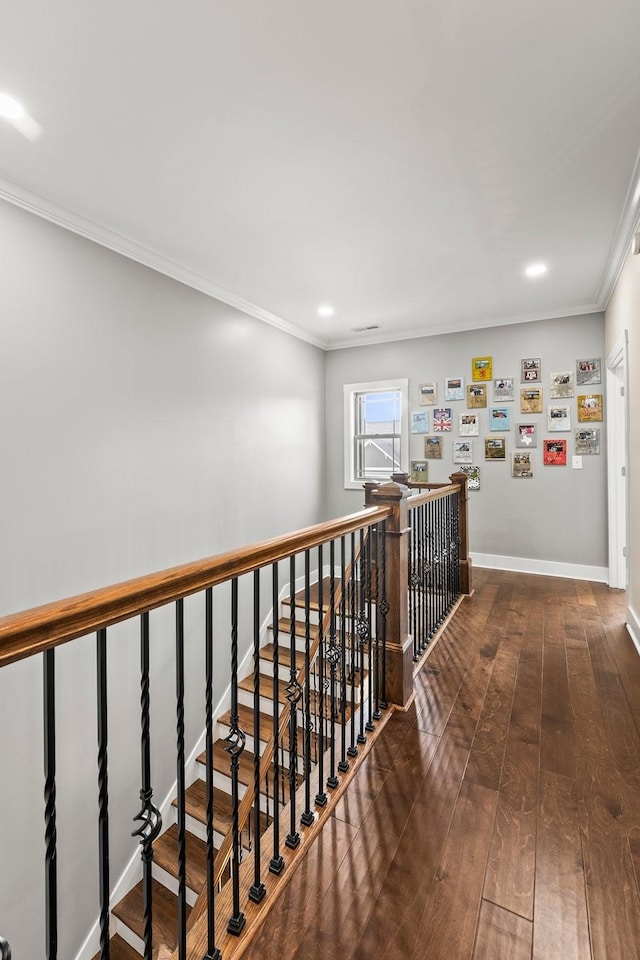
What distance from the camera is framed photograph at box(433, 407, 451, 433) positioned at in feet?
16.3

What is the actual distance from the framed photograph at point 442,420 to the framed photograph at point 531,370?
2.61ft

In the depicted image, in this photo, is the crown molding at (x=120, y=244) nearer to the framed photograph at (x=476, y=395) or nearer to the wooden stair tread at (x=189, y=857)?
the framed photograph at (x=476, y=395)

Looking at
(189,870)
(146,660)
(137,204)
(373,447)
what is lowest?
(189,870)

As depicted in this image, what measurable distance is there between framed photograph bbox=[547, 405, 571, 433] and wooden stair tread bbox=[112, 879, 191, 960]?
188 inches

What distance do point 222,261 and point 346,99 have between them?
68.5 inches

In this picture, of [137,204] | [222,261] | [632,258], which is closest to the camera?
[137,204]

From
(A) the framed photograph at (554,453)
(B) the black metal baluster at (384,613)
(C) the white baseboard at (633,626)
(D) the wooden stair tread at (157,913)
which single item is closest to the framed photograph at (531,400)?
(A) the framed photograph at (554,453)

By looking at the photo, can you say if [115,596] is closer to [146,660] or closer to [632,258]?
[146,660]

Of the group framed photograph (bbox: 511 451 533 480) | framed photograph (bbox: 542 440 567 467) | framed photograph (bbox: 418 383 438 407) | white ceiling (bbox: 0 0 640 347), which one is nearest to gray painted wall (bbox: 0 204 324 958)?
white ceiling (bbox: 0 0 640 347)

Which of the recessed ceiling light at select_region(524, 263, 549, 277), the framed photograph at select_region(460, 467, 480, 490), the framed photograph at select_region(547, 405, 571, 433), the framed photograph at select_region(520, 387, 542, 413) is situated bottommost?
the framed photograph at select_region(460, 467, 480, 490)

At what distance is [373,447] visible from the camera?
18.2 feet

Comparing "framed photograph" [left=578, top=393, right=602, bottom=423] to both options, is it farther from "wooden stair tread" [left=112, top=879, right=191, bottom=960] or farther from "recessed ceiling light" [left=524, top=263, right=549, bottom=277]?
"wooden stair tread" [left=112, top=879, right=191, bottom=960]

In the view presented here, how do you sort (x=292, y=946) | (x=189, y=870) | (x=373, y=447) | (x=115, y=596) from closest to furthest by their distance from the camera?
(x=115, y=596)
(x=292, y=946)
(x=189, y=870)
(x=373, y=447)

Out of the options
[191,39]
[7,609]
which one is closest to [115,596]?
[191,39]
